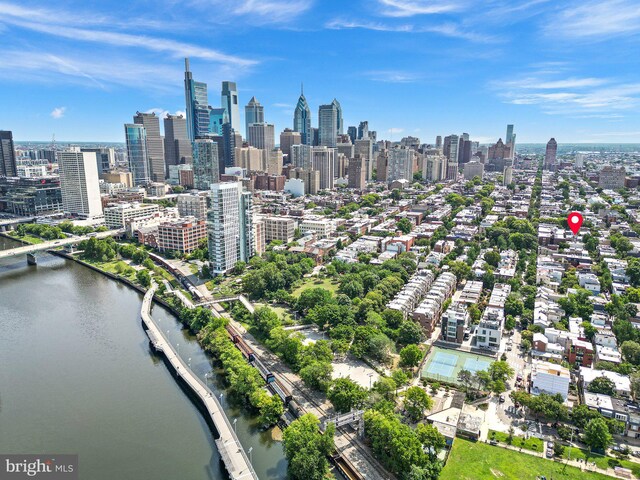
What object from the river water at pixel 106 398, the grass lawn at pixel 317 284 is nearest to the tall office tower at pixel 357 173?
the grass lawn at pixel 317 284

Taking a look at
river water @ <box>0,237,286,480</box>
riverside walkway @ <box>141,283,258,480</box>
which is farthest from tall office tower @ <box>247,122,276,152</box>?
riverside walkway @ <box>141,283,258,480</box>

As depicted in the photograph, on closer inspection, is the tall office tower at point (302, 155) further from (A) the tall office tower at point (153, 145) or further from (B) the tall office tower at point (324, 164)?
(A) the tall office tower at point (153, 145)

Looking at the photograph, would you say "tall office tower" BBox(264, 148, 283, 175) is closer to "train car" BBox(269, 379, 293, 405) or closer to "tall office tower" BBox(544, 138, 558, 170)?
"tall office tower" BBox(544, 138, 558, 170)

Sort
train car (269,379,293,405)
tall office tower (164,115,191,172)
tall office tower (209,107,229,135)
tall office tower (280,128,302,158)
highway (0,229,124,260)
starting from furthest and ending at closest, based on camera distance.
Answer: tall office tower (280,128,302,158)
tall office tower (209,107,229,135)
tall office tower (164,115,191,172)
highway (0,229,124,260)
train car (269,379,293,405)

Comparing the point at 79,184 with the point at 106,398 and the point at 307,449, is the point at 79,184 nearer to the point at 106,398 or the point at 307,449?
the point at 106,398

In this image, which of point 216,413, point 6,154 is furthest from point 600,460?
point 6,154

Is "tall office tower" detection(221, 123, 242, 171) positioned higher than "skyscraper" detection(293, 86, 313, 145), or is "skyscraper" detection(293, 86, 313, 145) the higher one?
"skyscraper" detection(293, 86, 313, 145)
